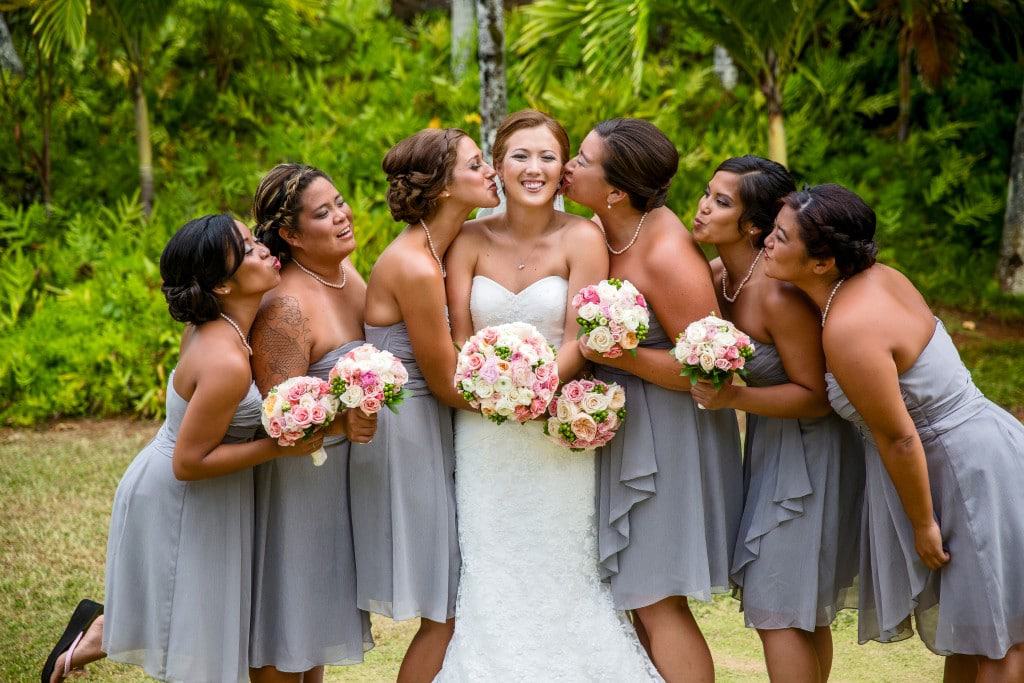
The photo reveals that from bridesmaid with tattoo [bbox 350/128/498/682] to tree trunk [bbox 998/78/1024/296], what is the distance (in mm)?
8832

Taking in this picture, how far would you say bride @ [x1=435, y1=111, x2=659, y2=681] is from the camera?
442cm

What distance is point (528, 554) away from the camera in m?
4.47

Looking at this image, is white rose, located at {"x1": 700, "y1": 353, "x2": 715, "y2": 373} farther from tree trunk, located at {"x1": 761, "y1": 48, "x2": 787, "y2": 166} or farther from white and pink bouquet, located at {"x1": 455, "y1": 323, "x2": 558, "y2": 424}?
tree trunk, located at {"x1": 761, "y1": 48, "x2": 787, "y2": 166}

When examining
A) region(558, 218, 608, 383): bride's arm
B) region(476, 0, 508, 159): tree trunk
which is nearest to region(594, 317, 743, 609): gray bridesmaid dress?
region(558, 218, 608, 383): bride's arm

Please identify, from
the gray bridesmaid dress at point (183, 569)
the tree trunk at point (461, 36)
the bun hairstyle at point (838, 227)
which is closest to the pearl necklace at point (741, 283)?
the bun hairstyle at point (838, 227)

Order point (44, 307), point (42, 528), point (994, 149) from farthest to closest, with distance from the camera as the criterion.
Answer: point (994, 149), point (44, 307), point (42, 528)

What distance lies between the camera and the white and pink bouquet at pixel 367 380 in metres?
3.89

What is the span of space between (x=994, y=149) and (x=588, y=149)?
1066 centimetres

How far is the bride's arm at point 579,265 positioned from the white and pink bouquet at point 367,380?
0.73 metres

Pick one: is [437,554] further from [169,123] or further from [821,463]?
[169,123]

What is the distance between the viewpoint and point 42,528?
7.54 m

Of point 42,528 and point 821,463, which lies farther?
point 42,528

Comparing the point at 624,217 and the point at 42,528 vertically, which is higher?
the point at 624,217

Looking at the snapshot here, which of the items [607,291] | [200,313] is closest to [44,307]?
[200,313]
